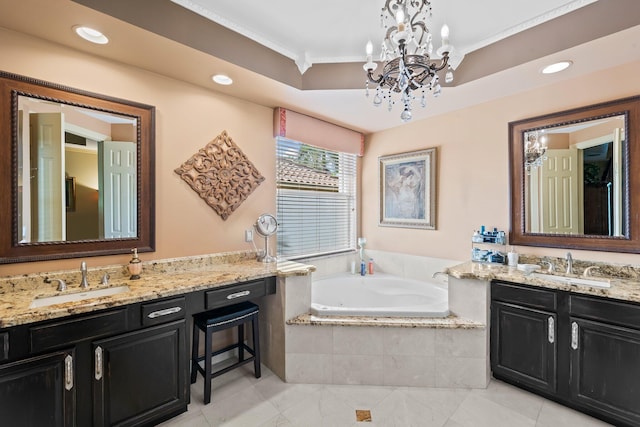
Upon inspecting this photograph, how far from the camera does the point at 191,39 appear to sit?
5.98 feet

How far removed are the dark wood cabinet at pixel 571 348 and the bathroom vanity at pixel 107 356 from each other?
82.8 inches

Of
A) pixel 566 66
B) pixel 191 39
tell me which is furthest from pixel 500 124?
pixel 191 39

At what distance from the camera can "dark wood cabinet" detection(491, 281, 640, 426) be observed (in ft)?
5.57

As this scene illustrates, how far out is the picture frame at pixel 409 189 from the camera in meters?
3.15

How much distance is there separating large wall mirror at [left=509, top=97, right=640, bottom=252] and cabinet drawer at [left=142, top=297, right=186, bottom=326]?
282 centimetres

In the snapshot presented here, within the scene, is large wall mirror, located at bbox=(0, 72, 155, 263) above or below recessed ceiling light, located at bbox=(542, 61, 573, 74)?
below

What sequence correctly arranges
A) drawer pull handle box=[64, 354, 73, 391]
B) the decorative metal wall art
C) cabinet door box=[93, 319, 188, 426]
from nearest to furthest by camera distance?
drawer pull handle box=[64, 354, 73, 391] < cabinet door box=[93, 319, 188, 426] < the decorative metal wall art

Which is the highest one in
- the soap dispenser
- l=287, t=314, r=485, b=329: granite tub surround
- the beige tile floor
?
the soap dispenser

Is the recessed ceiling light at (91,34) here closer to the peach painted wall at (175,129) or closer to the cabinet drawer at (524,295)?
the peach painted wall at (175,129)

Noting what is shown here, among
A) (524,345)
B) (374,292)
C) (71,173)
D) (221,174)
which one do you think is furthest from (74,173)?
(524,345)

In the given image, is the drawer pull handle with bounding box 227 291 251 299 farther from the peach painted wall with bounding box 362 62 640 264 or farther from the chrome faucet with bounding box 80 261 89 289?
the peach painted wall with bounding box 362 62 640 264

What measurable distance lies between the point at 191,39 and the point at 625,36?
8.87ft

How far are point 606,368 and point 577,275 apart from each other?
65 centimetres

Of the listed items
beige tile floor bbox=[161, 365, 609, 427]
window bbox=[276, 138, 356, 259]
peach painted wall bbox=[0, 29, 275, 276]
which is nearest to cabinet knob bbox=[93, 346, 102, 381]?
beige tile floor bbox=[161, 365, 609, 427]
